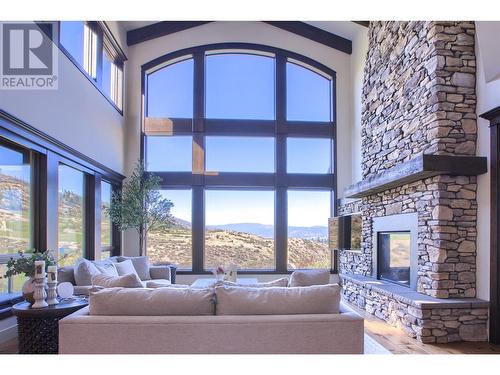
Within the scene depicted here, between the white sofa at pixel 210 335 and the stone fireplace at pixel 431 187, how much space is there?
2.32 m

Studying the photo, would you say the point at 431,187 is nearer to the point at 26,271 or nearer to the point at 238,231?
the point at 26,271

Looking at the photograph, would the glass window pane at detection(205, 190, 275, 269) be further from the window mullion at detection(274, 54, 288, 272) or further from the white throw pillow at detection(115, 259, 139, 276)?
the white throw pillow at detection(115, 259, 139, 276)

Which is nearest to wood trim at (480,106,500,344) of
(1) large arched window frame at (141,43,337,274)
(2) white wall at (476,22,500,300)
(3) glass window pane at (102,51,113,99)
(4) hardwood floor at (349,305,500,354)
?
(2) white wall at (476,22,500,300)

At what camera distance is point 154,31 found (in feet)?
30.3

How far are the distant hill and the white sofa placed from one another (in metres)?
6.28

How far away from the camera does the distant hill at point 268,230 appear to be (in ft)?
30.2

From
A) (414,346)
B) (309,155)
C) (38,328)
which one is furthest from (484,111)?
(38,328)

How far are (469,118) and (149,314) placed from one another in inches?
177

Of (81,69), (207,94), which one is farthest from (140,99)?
(81,69)

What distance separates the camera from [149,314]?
297 centimetres

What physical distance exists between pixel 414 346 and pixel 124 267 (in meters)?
4.37

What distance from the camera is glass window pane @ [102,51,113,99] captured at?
789 cm

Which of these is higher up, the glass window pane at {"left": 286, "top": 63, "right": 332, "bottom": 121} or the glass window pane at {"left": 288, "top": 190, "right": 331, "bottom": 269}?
the glass window pane at {"left": 286, "top": 63, "right": 332, "bottom": 121}

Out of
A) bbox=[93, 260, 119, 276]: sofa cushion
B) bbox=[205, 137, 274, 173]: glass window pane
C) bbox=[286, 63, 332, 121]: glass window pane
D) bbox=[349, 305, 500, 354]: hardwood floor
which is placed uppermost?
bbox=[286, 63, 332, 121]: glass window pane
